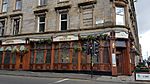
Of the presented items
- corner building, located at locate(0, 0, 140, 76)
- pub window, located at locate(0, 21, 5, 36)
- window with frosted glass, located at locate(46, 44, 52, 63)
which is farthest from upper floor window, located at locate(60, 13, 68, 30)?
pub window, located at locate(0, 21, 5, 36)

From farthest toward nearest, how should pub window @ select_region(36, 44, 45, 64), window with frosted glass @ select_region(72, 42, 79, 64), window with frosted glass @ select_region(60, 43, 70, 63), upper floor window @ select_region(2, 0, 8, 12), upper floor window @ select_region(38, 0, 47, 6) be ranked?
upper floor window @ select_region(2, 0, 8, 12)
upper floor window @ select_region(38, 0, 47, 6)
pub window @ select_region(36, 44, 45, 64)
window with frosted glass @ select_region(60, 43, 70, 63)
window with frosted glass @ select_region(72, 42, 79, 64)

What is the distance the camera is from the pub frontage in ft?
66.5

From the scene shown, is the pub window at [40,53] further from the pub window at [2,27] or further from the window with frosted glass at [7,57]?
the pub window at [2,27]

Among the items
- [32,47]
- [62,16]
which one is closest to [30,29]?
[32,47]

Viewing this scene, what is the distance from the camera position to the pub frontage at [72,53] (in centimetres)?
2027

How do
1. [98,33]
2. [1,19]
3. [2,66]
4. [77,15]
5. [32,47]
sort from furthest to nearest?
[1,19] → [2,66] → [32,47] → [77,15] → [98,33]

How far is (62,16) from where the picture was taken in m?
24.0

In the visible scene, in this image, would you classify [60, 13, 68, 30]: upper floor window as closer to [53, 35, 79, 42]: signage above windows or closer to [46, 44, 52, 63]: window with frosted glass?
[53, 35, 79, 42]: signage above windows

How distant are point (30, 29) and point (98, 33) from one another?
926 cm

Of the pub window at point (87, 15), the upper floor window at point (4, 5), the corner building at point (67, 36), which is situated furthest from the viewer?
the upper floor window at point (4, 5)

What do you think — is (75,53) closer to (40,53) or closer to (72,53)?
(72,53)

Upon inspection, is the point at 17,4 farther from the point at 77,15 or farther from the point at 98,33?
the point at 98,33

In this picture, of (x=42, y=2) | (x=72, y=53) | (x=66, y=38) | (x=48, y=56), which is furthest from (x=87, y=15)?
(x=42, y=2)

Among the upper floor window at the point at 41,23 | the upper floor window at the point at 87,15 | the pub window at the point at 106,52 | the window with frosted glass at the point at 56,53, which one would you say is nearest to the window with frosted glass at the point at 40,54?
the window with frosted glass at the point at 56,53
